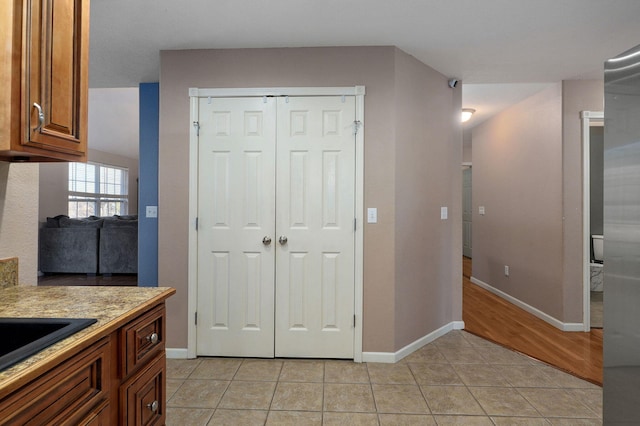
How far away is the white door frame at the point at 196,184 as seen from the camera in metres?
2.68

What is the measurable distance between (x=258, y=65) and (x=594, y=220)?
5.17 m

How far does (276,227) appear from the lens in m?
2.73

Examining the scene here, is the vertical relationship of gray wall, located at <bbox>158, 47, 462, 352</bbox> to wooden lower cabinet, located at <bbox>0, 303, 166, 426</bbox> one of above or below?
above

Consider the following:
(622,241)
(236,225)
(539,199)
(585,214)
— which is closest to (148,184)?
(236,225)

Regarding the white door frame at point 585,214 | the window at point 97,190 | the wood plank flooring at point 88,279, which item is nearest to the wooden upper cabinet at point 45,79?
the white door frame at point 585,214

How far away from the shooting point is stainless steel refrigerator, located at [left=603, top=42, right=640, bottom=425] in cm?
140

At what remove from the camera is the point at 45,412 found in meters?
0.82

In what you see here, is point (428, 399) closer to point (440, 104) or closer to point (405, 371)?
point (405, 371)

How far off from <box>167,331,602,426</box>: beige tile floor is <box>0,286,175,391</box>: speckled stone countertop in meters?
1.01

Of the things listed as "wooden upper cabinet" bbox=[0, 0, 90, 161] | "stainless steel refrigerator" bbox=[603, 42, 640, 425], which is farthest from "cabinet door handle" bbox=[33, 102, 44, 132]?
"stainless steel refrigerator" bbox=[603, 42, 640, 425]

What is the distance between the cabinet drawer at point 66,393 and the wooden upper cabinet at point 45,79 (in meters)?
0.70

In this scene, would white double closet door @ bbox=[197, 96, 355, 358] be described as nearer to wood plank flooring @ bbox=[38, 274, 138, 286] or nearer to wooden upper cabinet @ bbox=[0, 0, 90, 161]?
wooden upper cabinet @ bbox=[0, 0, 90, 161]

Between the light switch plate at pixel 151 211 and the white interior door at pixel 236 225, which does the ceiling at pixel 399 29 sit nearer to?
the white interior door at pixel 236 225

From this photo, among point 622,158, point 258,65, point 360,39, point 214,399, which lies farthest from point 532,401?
point 258,65
